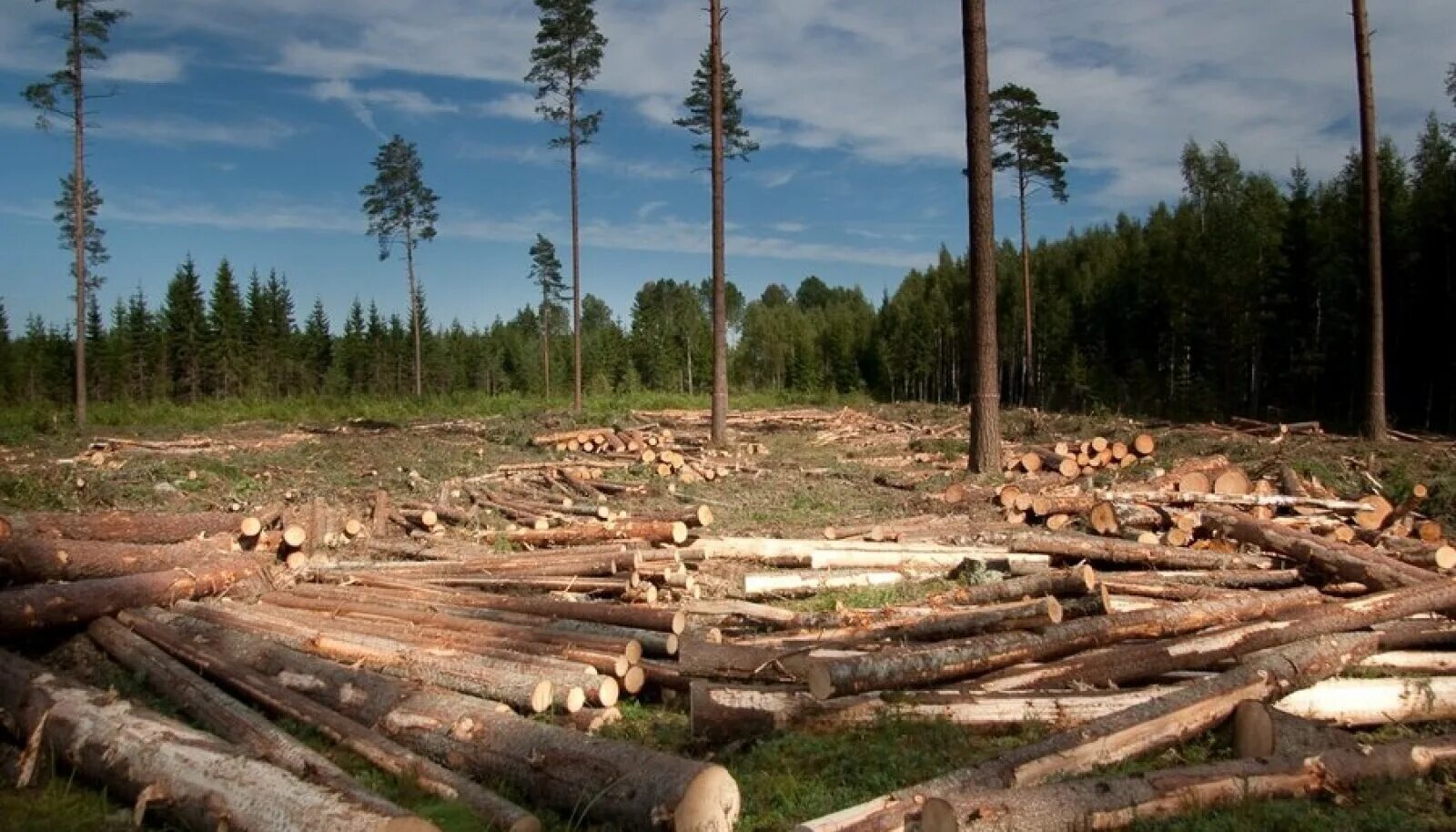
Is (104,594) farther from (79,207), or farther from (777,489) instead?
(79,207)

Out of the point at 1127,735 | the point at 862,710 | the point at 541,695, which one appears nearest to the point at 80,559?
the point at 541,695

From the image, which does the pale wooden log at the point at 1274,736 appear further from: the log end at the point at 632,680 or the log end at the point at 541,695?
the log end at the point at 541,695

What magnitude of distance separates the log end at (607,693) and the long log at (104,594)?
4130 mm

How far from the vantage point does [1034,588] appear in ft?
22.9

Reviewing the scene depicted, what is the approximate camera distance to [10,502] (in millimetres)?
12828

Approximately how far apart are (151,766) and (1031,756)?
12.8 ft

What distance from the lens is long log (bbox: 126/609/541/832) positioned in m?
3.73

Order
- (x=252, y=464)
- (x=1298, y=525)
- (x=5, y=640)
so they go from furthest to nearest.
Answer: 1. (x=252, y=464)
2. (x=1298, y=525)
3. (x=5, y=640)

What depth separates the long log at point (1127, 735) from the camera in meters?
3.39

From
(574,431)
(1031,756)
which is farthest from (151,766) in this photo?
(574,431)

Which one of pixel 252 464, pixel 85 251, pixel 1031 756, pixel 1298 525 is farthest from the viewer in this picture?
pixel 85 251

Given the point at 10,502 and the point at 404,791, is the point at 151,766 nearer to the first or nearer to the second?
the point at 404,791

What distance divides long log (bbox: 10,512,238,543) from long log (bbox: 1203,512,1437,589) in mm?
9916

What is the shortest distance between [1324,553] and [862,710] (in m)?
5.22
